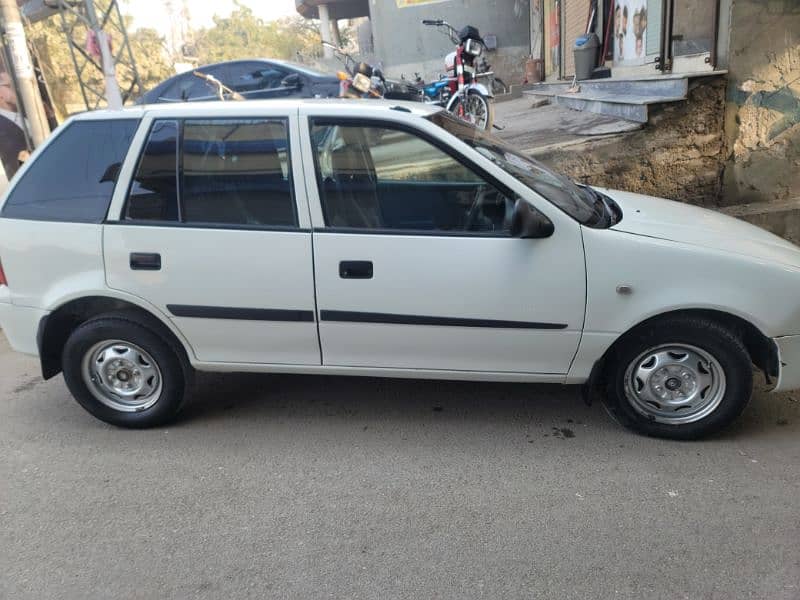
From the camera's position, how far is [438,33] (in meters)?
21.0

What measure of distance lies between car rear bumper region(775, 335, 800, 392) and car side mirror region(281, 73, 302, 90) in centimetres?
815

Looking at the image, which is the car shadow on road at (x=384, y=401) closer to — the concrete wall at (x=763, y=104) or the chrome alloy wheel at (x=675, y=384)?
the chrome alloy wheel at (x=675, y=384)

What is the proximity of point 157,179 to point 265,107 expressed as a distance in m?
0.69

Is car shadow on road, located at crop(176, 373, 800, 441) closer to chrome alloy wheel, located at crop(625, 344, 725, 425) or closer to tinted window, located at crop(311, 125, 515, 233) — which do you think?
chrome alloy wheel, located at crop(625, 344, 725, 425)

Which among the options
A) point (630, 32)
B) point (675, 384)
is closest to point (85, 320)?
point (675, 384)

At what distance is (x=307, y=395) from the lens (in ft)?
13.2

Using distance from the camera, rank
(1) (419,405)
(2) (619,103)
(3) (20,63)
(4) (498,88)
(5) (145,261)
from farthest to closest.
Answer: (4) (498,88) → (3) (20,63) → (2) (619,103) → (1) (419,405) → (5) (145,261)

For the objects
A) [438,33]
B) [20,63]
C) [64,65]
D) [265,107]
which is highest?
[64,65]

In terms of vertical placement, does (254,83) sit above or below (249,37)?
below

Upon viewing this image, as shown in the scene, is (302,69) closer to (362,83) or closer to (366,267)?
(362,83)

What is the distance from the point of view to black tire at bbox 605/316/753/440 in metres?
3.07

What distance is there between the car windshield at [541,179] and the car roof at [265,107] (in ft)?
0.62

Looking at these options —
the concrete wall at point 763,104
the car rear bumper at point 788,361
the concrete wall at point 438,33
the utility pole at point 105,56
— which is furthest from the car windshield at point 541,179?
the concrete wall at point 438,33

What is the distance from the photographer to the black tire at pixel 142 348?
3438 millimetres
